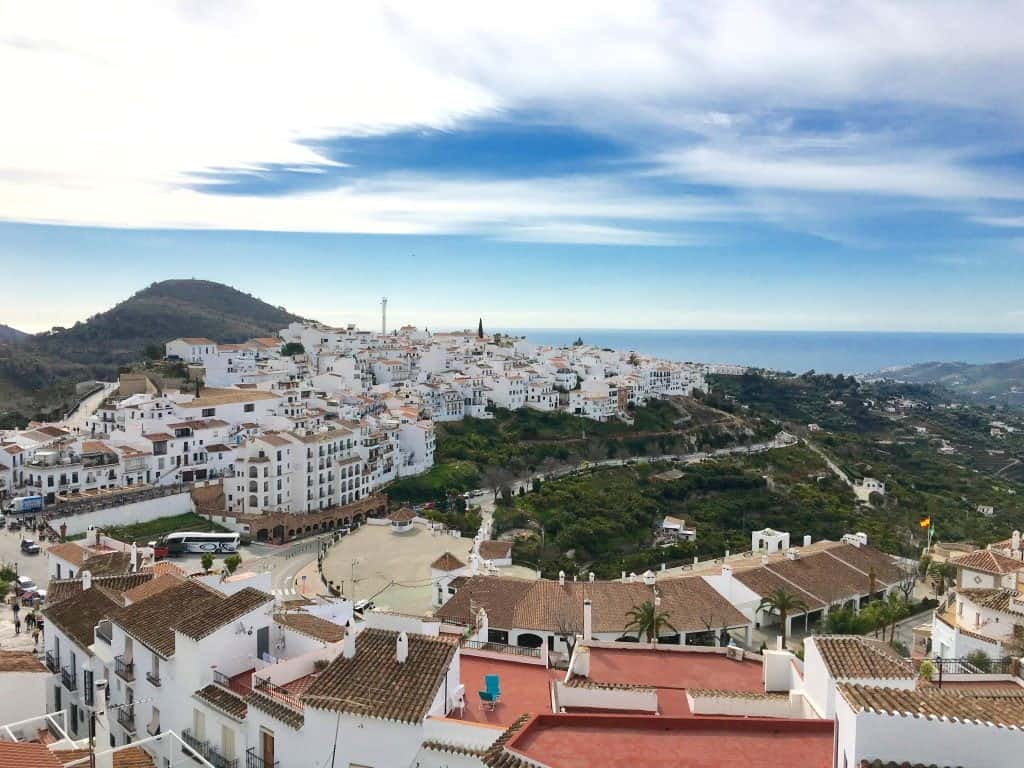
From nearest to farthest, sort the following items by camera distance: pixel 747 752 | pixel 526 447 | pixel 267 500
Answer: pixel 747 752, pixel 267 500, pixel 526 447

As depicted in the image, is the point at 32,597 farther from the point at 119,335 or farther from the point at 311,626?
the point at 119,335

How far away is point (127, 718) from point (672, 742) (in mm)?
10297

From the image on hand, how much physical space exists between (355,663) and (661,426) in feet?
218

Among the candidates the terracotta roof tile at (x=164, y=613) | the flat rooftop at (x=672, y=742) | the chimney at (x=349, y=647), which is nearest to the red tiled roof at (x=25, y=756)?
the terracotta roof tile at (x=164, y=613)

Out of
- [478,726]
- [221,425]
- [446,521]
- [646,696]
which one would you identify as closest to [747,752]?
[646,696]

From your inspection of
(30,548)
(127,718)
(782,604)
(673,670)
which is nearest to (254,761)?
(127,718)

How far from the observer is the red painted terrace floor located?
10781 millimetres

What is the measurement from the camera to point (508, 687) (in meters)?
12.1

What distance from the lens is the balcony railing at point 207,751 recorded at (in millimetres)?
11673

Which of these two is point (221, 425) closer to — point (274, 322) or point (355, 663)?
point (355, 663)

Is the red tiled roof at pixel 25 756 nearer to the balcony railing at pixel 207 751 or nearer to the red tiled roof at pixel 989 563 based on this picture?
the balcony railing at pixel 207 751

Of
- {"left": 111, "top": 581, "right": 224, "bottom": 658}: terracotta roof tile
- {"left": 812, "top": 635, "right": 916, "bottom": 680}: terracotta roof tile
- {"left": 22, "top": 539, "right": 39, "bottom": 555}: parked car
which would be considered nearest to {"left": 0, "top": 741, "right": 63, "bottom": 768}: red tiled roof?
{"left": 111, "top": 581, "right": 224, "bottom": 658}: terracotta roof tile

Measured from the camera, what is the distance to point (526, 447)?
62.4 meters

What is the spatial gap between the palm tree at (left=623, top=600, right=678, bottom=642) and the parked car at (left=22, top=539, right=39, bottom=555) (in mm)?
25624
